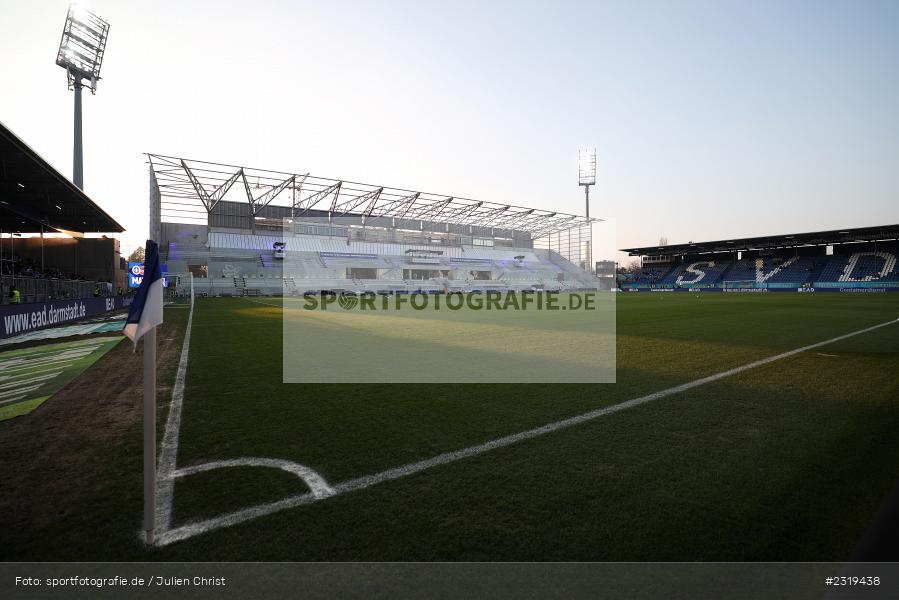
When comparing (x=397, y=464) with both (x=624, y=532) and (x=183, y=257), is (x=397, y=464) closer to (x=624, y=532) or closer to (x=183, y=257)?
(x=624, y=532)

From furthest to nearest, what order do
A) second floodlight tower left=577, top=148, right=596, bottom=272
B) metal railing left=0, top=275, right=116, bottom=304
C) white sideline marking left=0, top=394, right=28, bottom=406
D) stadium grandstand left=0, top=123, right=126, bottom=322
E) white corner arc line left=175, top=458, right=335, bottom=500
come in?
second floodlight tower left=577, top=148, right=596, bottom=272 → stadium grandstand left=0, top=123, right=126, bottom=322 → metal railing left=0, top=275, right=116, bottom=304 → white sideline marking left=0, top=394, right=28, bottom=406 → white corner arc line left=175, top=458, right=335, bottom=500

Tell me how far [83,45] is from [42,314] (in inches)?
1364

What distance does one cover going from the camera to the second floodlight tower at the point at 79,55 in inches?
1344

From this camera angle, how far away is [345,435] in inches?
159

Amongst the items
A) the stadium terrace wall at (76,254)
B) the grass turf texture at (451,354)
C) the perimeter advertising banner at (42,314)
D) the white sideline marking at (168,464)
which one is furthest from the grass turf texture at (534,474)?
the stadium terrace wall at (76,254)

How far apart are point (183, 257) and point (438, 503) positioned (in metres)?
54.9

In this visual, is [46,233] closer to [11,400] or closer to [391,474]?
[11,400]

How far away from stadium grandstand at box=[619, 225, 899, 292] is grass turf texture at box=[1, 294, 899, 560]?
62.4 metres

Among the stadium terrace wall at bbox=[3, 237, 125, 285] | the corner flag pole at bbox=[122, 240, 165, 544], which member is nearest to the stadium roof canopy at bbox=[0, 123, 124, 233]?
the stadium terrace wall at bbox=[3, 237, 125, 285]

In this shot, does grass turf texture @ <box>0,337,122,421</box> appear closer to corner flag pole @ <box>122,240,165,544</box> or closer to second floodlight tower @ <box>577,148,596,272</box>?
corner flag pole @ <box>122,240,165,544</box>

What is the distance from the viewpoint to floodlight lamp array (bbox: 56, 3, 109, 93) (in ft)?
112

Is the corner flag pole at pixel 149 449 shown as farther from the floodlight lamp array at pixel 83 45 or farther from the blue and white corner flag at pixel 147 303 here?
the floodlight lamp array at pixel 83 45

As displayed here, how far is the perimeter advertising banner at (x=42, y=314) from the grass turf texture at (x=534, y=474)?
1048 cm

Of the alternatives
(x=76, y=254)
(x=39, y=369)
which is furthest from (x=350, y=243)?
(x=39, y=369)
